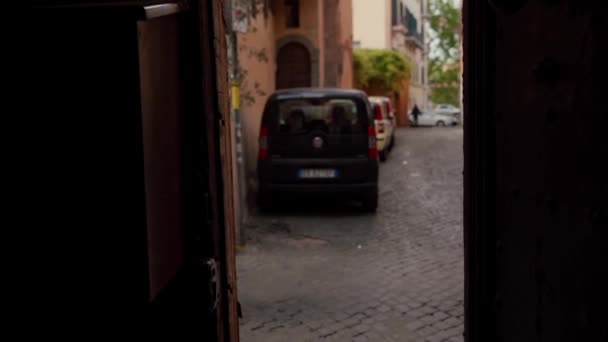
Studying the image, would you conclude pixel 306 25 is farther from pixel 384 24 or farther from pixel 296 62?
pixel 384 24

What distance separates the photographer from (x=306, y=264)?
7602 millimetres

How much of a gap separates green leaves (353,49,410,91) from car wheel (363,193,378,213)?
2403cm

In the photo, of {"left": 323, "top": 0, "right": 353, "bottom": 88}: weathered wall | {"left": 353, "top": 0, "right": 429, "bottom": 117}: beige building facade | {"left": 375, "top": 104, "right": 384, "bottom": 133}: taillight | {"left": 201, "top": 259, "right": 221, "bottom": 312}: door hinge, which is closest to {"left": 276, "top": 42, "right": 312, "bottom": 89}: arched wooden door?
{"left": 323, "top": 0, "right": 353, "bottom": 88}: weathered wall

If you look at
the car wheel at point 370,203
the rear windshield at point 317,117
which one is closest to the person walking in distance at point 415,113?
the car wheel at point 370,203

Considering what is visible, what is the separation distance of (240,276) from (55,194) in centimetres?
474

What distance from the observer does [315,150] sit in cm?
1040

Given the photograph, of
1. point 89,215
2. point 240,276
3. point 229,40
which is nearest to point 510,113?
point 89,215

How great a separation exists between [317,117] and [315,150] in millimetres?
577

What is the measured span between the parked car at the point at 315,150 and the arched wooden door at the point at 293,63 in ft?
35.3

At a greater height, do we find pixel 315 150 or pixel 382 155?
pixel 315 150

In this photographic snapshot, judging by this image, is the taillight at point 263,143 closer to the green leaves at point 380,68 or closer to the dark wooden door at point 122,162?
the dark wooden door at point 122,162

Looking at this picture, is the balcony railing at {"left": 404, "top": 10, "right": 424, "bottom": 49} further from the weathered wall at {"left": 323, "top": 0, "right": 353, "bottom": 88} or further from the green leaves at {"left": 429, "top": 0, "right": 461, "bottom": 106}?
the weathered wall at {"left": 323, "top": 0, "right": 353, "bottom": 88}

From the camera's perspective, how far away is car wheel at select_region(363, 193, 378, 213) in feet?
35.4

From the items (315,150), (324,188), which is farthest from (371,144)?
(324,188)
